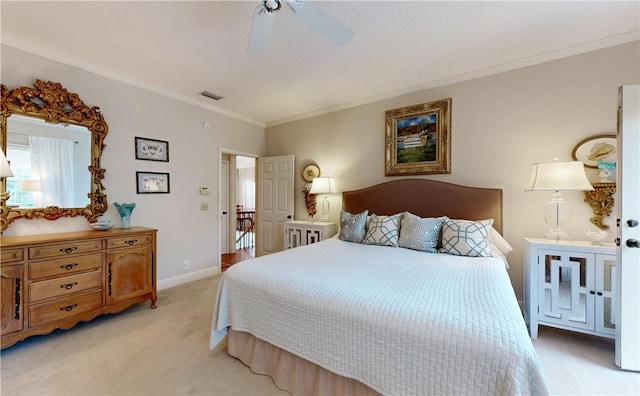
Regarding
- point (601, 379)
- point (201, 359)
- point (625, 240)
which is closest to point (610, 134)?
point (625, 240)

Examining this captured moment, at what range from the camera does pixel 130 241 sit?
2693 millimetres

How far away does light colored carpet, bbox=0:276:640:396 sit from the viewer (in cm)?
163

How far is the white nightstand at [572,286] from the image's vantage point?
6.74ft

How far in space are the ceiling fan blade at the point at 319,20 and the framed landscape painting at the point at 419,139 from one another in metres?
1.83

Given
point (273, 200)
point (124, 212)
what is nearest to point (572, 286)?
point (273, 200)

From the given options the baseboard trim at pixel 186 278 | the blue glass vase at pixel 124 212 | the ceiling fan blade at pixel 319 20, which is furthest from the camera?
the baseboard trim at pixel 186 278

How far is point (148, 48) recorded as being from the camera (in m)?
2.46

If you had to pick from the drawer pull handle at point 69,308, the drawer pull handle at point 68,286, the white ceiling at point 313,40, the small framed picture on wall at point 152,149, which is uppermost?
the white ceiling at point 313,40

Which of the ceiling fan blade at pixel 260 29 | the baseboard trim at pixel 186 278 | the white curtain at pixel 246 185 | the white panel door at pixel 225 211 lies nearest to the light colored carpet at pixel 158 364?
the baseboard trim at pixel 186 278

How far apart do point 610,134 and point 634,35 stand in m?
0.86

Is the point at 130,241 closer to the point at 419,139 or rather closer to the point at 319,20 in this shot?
the point at 319,20

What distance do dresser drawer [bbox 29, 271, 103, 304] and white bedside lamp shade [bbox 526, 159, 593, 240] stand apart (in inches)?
166

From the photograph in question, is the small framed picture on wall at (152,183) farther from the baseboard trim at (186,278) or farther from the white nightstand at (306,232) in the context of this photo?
the white nightstand at (306,232)

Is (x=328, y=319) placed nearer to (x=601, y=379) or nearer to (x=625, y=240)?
(x=601, y=379)
